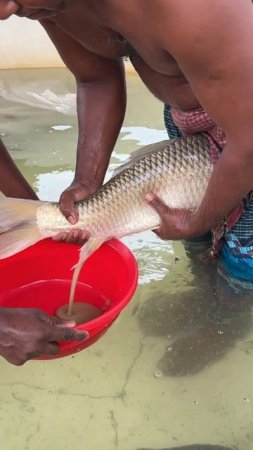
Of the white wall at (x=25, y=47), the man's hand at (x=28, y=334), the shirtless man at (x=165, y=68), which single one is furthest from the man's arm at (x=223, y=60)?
the white wall at (x=25, y=47)

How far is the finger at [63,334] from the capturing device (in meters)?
1.40

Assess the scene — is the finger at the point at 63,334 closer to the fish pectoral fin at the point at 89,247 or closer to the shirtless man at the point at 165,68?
the fish pectoral fin at the point at 89,247

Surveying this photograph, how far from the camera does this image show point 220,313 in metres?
2.07

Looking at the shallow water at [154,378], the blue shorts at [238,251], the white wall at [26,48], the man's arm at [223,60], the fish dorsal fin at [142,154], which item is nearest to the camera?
the man's arm at [223,60]

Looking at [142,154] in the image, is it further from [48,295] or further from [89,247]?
[48,295]

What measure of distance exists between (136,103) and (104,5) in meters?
2.43

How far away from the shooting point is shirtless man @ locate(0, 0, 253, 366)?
122 cm

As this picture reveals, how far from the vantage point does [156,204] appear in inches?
71.2

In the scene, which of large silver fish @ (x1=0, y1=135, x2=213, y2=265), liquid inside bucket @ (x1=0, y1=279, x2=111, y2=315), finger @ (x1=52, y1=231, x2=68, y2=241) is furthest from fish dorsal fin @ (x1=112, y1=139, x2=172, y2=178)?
liquid inside bucket @ (x1=0, y1=279, x2=111, y2=315)

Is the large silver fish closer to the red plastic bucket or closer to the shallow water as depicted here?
the red plastic bucket

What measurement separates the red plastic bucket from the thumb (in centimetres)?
13

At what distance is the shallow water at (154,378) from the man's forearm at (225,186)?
16.2 inches

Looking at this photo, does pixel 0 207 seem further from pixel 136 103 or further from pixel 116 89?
pixel 136 103

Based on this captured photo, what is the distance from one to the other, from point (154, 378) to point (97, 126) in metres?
0.74
